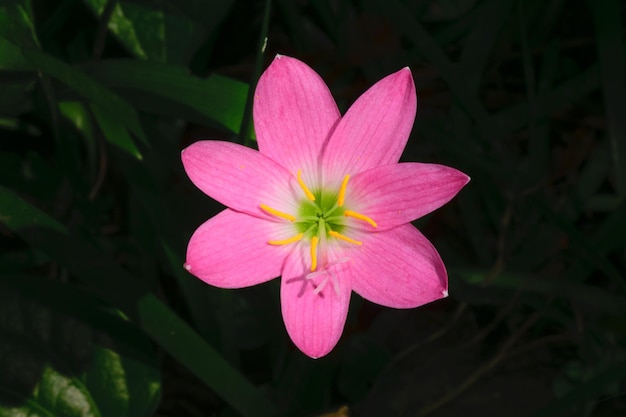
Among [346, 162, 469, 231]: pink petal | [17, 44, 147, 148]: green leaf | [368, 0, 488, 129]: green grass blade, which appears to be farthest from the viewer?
[368, 0, 488, 129]: green grass blade


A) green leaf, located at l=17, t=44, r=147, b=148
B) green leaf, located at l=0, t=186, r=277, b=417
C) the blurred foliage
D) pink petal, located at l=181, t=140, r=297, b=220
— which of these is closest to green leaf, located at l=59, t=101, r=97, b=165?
the blurred foliage

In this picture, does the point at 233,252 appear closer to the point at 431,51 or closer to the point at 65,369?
the point at 65,369

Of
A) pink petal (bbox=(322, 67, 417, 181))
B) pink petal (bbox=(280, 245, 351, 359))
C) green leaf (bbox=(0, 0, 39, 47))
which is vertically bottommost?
pink petal (bbox=(280, 245, 351, 359))

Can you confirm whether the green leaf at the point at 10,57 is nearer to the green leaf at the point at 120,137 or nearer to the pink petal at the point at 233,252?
the green leaf at the point at 120,137

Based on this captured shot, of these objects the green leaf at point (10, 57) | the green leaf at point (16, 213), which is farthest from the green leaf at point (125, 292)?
the green leaf at point (10, 57)

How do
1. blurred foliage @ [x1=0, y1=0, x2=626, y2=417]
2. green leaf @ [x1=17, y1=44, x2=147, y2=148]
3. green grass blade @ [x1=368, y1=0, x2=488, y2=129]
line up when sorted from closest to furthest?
green leaf @ [x1=17, y1=44, x2=147, y2=148] → blurred foliage @ [x1=0, y1=0, x2=626, y2=417] → green grass blade @ [x1=368, y1=0, x2=488, y2=129]

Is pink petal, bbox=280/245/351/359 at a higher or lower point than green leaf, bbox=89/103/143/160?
lower

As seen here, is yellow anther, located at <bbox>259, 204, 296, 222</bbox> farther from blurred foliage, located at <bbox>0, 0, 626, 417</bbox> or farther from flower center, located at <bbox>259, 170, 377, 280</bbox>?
blurred foliage, located at <bbox>0, 0, 626, 417</bbox>

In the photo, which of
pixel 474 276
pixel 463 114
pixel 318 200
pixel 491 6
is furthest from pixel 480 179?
pixel 318 200
